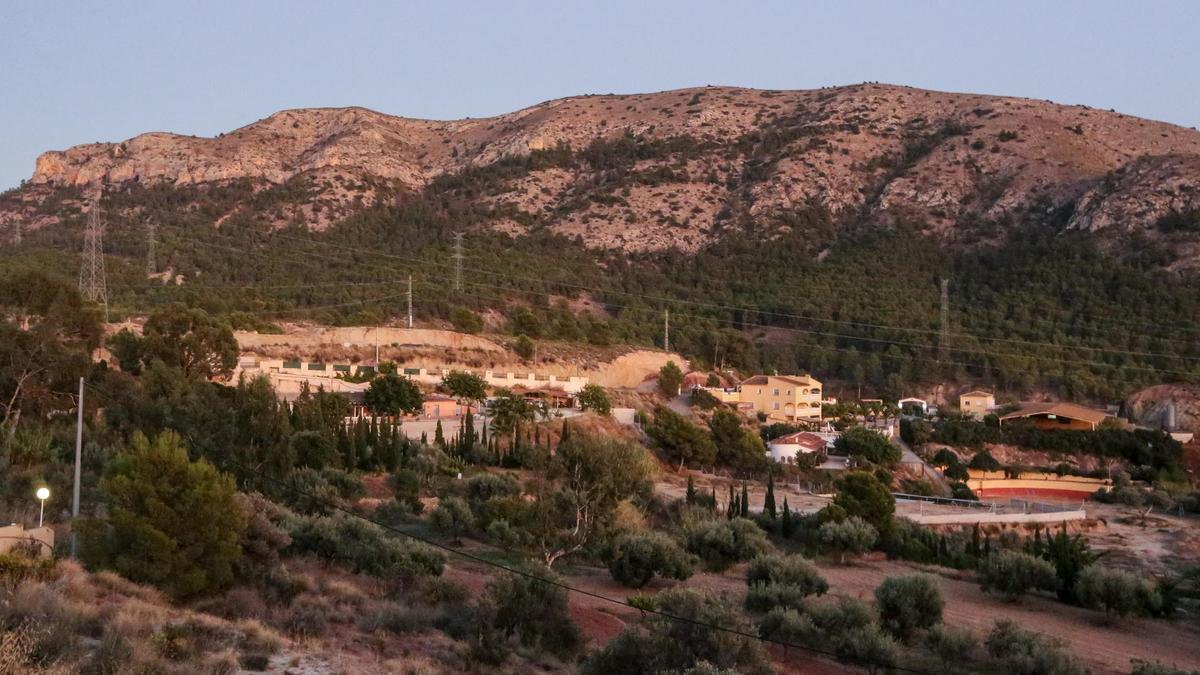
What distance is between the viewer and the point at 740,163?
102 meters

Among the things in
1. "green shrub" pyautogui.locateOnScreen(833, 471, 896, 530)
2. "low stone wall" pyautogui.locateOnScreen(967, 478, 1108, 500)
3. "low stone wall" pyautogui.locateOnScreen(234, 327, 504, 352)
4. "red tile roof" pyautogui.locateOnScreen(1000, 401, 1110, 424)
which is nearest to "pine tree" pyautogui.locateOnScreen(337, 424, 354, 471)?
"green shrub" pyautogui.locateOnScreen(833, 471, 896, 530)

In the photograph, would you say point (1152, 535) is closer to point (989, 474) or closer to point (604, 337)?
point (989, 474)

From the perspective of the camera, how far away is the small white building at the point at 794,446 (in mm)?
42812

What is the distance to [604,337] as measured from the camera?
62.3m

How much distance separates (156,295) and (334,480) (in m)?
41.5

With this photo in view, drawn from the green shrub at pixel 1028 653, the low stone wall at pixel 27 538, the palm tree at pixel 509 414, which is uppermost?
the low stone wall at pixel 27 538

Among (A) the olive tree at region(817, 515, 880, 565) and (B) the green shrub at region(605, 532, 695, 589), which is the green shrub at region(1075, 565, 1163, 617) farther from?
(B) the green shrub at region(605, 532, 695, 589)

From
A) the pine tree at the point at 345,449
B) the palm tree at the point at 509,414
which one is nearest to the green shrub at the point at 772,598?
the pine tree at the point at 345,449

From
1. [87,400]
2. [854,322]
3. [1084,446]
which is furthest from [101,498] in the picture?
[854,322]

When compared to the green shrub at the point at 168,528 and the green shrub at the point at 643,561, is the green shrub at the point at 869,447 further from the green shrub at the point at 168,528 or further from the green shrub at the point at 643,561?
the green shrub at the point at 168,528

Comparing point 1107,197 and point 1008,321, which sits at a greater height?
point 1107,197

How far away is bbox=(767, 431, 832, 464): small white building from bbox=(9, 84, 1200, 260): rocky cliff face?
Result: 4171 cm

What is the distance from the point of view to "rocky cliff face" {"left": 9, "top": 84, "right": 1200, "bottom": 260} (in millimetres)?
85938

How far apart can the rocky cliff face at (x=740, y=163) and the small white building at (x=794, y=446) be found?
137ft
